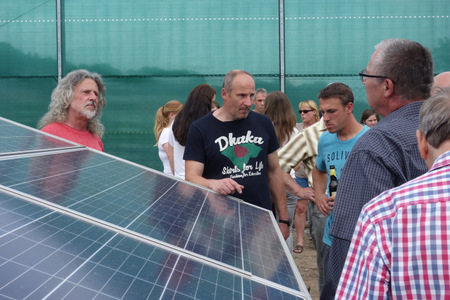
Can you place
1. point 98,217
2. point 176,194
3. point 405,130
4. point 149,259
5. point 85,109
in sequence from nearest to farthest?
point 149,259 → point 98,217 → point 405,130 → point 176,194 → point 85,109

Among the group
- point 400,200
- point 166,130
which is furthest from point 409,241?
point 166,130

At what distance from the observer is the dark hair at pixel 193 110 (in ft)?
15.5

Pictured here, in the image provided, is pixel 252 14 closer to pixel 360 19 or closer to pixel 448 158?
pixel 360 19

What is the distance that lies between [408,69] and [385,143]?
42cm

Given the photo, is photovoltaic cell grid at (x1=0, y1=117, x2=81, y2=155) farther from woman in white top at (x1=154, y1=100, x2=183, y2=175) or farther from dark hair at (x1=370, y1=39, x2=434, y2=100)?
woman in white top at (x1=154, y1=100, x2=183, y2=175)

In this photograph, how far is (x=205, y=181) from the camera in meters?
3.39

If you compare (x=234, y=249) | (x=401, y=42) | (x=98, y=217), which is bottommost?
(x=234, y=249)

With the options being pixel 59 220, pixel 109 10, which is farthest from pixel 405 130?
pixel 109 10

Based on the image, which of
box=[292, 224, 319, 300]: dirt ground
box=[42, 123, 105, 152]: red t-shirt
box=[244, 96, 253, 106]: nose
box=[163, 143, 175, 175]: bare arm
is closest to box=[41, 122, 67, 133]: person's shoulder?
box=[42, 123, 105, 152]: red t-shirt

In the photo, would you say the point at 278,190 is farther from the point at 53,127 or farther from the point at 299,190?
the point at 53,127

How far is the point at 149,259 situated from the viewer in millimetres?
1444

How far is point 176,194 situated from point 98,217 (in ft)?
3.12

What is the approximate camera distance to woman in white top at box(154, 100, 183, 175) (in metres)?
5.92

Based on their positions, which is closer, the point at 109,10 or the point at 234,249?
the point at 234,249
